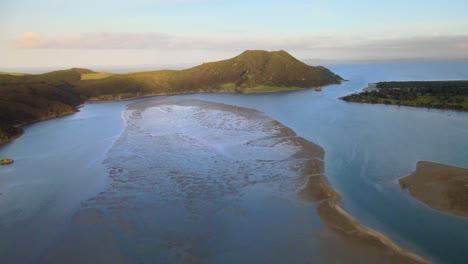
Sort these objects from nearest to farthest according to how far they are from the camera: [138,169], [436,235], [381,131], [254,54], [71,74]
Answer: [436,235], [138,169], [381,131], [71,74], [254,54]

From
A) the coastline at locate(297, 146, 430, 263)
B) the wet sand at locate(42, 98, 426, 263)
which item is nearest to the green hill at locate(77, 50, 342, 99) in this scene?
→ the wet sand at locate(42, 98, 426, 263)

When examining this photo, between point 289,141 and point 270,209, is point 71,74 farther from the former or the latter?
point 270,209

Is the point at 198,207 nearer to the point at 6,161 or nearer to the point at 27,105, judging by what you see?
the point at 6,161

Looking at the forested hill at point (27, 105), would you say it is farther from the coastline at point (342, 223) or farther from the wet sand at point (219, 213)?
the coastline at point (342, 223)

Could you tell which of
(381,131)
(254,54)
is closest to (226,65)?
(254,54)

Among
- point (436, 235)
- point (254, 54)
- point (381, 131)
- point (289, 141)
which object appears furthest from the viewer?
point (254, 54)

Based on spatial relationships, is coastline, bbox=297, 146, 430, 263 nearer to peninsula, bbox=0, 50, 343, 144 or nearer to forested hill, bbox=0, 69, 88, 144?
forested hill, bbox=0, 69, 88, 144

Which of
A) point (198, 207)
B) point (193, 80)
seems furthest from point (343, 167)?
point (193, 80)

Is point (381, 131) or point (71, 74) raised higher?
point (71, 74)
